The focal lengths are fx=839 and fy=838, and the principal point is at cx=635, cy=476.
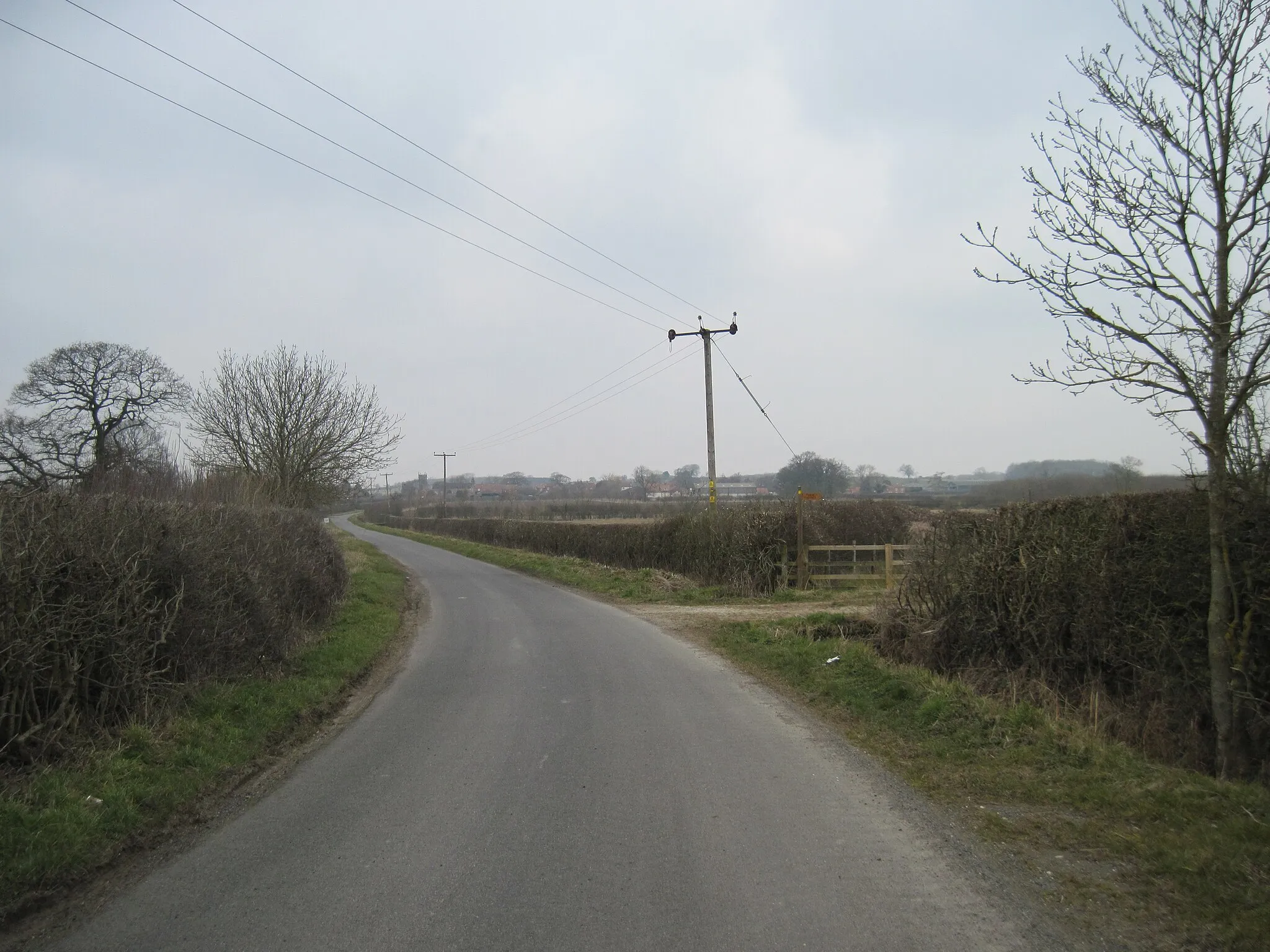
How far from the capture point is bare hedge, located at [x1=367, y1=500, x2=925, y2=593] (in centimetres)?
2302

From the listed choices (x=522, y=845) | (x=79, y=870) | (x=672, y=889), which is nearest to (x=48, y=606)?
(x=79, y=870)

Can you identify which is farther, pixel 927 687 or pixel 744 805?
pixel 927 687

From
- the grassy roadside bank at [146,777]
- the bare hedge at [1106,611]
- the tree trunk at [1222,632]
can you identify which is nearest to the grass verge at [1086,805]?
the tree trunk at [1222,632]

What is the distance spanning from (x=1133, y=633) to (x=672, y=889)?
19.2ft

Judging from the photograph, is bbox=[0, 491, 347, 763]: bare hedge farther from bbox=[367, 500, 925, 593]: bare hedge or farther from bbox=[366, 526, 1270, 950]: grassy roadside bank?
bbox=[367, 500, 925, 593]: bare hedge

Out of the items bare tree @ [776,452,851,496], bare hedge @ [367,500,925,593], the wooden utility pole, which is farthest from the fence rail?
bare tree @ [776,452,851,496]

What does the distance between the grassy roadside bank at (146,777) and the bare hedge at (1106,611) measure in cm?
750

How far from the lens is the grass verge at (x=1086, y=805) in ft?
13.5

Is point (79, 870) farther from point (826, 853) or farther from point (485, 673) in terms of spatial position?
point (485, 673)

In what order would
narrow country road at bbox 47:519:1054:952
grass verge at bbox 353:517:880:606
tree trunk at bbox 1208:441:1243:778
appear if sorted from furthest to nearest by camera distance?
grass verge at bbox 353:517:880:606, tree trunk at bbox 1208:441:1243:778, narrow country road at bbox 47:519:1054:952

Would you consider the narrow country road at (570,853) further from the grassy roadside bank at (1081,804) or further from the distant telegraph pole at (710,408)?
the distant telegraph pole at (710,408)

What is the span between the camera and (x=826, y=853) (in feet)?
16.3

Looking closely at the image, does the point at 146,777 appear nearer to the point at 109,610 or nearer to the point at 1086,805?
the point at 109,610

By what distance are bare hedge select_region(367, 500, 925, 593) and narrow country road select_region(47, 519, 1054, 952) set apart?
1416 cm
